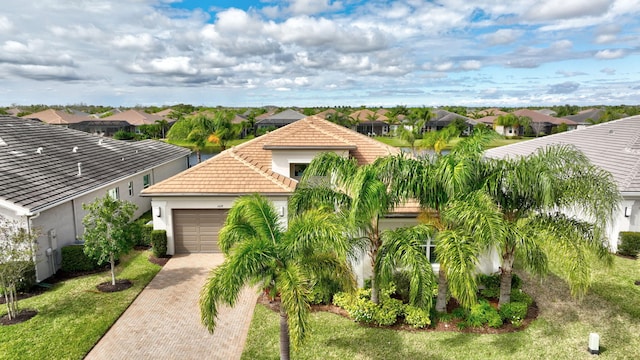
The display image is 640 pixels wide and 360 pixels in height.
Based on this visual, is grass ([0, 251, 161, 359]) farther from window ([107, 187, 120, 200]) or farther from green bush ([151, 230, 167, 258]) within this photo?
window ([107, 187, 120, 200])

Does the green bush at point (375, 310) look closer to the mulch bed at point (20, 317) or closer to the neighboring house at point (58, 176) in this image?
the mulch bed at point (20, 317)

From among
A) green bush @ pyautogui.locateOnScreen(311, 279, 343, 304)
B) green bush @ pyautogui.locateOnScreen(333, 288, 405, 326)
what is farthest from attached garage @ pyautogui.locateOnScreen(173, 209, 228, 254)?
green bush @ pyautogui.locateOnScreen(333, 288, 405, 326)

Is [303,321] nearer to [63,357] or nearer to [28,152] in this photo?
[63,357]

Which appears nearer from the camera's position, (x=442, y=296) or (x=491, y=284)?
(x=442, y=296)

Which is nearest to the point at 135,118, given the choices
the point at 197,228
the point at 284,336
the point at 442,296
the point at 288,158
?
the point at 288,158

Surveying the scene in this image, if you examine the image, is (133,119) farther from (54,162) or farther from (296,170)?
(296,170)

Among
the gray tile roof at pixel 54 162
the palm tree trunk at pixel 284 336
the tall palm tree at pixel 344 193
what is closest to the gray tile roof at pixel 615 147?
the tall palm tree at pixel 344 193
